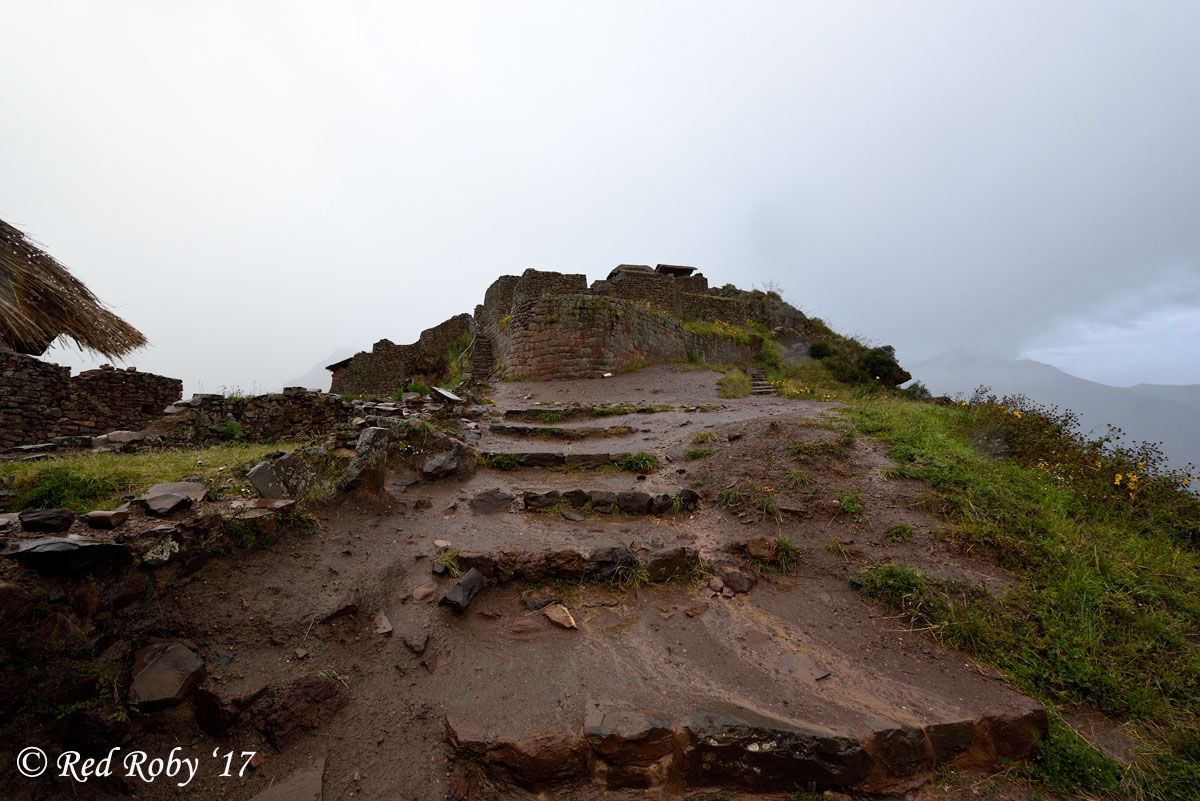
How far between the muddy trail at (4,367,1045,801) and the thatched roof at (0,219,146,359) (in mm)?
3356

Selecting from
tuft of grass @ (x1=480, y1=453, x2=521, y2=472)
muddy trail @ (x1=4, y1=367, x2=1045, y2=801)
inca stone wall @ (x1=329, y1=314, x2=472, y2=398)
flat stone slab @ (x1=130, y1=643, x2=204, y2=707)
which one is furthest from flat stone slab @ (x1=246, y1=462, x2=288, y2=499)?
inca stone wall @ (x1=329, y1=314, x2=472, y2=398)

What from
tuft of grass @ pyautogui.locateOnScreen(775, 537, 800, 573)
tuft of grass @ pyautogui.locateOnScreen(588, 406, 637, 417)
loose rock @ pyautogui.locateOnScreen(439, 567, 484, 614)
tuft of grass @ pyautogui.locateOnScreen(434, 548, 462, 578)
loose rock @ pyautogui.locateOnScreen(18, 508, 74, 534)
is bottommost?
loose rock @ pyautogui.locateOnScreen(439, 567, 484, 614)

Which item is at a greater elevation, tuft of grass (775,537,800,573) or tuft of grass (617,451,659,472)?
tuft of grass (617,451,659,472)

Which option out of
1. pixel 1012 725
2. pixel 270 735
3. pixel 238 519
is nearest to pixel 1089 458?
pixel 1012 725

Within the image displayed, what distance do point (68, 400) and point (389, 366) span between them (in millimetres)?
12668

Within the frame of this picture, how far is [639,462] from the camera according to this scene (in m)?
6.55

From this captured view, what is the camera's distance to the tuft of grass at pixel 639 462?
648 cm

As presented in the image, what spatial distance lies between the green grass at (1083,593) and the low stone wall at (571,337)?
9.72 m

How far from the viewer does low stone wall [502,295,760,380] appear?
1465 centimetres

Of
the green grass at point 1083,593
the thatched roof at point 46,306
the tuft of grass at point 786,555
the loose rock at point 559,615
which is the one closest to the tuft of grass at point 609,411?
the green grass at point 1083,593

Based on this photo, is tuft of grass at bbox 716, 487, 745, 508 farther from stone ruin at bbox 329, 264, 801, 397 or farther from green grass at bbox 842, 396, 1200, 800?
stone ruin at bbox 329, 264, 801, 397

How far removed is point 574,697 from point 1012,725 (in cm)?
267

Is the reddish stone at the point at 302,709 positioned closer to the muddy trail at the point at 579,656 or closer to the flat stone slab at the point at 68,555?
the muddy trail at the point at 579,656

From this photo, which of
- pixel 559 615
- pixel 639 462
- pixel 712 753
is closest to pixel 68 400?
pixel 639 462
